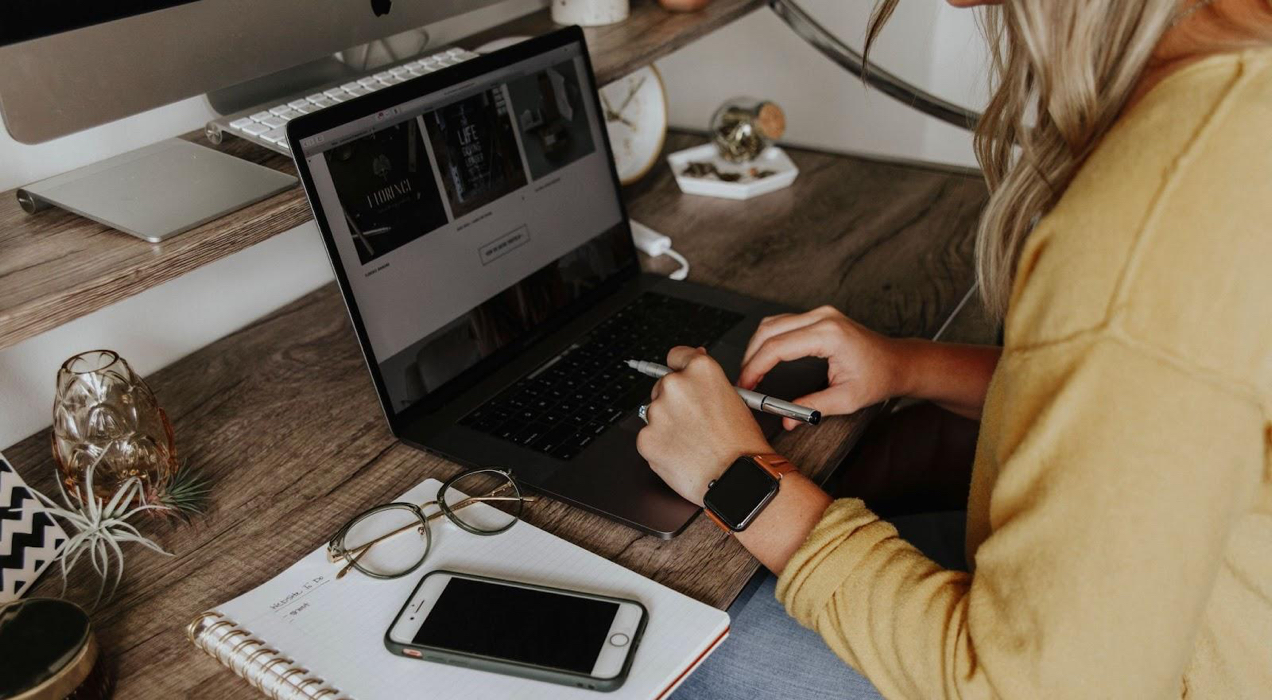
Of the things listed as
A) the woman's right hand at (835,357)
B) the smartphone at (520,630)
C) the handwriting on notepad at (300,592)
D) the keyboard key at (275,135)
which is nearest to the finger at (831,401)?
the woman's right hand at (835,357)

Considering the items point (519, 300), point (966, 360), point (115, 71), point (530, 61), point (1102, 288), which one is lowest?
point (966, 360)

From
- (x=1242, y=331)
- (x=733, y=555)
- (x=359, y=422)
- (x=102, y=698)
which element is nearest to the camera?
(x=1242, y=331)

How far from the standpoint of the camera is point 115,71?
821 millimetres

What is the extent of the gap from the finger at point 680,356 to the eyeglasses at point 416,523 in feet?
0.66

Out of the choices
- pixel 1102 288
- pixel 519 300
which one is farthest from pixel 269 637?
pixel 1102 288

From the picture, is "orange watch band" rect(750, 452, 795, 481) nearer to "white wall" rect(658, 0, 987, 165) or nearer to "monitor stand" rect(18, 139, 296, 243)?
"monitor stand" rect(18, 139, 296, 243)

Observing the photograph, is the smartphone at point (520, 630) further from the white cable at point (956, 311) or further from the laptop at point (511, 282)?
the white cable at point (956, 311)

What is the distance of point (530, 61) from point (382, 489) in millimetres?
506

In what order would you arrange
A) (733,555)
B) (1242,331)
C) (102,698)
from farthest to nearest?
(733,555)
(102,698)
(1242,331)

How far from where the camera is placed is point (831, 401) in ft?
3.13

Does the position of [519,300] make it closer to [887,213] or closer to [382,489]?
[382,489]

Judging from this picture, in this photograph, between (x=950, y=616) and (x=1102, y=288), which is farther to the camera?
(x=950, y=616)

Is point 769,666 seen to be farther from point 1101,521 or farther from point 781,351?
point 1101,521

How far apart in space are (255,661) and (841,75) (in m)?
1.72
